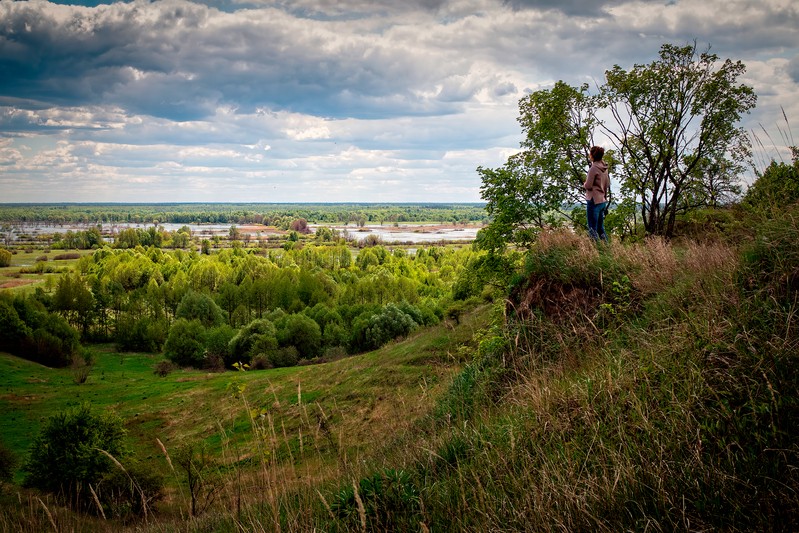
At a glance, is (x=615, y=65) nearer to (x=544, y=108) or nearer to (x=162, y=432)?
(x=544, y=108)

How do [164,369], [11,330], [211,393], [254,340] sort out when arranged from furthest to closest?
[11,330], [164,369], [254,340], [211,393]

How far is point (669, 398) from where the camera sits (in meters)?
3.49

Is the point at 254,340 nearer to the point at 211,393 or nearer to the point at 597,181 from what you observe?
the point at 211,393

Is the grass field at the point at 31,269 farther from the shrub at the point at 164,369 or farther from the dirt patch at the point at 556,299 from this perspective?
the dirt patch at the point at 556,299

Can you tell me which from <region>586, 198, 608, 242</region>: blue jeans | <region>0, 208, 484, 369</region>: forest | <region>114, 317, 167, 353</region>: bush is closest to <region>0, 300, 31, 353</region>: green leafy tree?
<region>0, 208, 484, 369</region>: forest

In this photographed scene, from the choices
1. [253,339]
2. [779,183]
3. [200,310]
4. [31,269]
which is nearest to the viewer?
[779,183]

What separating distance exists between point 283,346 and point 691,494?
63.4m

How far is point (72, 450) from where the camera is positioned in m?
24.0

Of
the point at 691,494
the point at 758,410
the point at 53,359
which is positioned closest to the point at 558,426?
the point at 691,494

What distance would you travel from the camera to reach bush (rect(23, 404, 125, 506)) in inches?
915

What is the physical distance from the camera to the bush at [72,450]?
76.3 ft

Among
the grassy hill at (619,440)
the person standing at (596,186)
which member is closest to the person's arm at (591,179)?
the person standing at (596,186)

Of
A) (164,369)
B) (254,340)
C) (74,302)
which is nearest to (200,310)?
(164,369)

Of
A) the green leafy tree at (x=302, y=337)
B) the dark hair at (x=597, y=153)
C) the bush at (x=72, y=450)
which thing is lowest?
the green leafy tree at (x=302, y=337)
